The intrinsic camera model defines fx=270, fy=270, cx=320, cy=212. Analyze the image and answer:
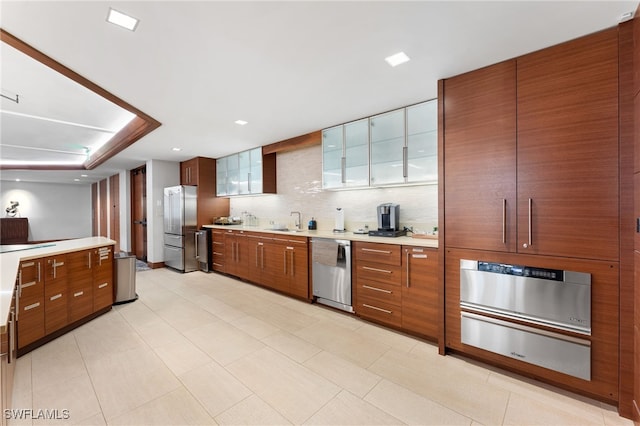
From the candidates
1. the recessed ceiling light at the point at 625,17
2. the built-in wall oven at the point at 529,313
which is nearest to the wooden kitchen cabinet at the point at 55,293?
the built-in wall oven at the point at 529,313

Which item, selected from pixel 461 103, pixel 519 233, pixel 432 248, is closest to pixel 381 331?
pixel 432 248

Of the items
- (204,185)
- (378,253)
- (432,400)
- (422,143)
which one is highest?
(422,143)

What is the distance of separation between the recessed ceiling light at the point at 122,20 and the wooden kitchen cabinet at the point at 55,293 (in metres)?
2.37

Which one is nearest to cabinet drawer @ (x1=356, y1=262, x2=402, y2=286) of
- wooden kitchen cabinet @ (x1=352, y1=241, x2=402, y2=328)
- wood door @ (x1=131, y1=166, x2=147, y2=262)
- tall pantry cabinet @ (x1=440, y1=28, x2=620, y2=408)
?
wooden kitchen cabinet @ (x1=352, y1=241, x2=402, y2=328)

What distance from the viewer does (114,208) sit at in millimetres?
8586

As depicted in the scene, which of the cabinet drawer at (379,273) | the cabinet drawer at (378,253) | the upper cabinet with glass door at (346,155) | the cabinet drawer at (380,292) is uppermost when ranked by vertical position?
the upper cabinet with glass door at (346,155)

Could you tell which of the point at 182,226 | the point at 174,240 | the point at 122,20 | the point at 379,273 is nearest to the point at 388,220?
the point at 379,273

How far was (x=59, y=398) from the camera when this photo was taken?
1.83m

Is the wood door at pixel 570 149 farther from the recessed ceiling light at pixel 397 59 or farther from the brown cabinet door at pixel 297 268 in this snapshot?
the brown cabinet door at pixel 297 268

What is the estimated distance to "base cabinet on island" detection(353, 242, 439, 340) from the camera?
2572 mm

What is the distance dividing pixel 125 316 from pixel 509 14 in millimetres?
4589

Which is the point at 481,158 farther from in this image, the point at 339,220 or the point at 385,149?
the point at 339,220

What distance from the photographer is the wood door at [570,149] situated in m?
1.76

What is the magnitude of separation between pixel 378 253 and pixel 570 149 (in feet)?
5.79
